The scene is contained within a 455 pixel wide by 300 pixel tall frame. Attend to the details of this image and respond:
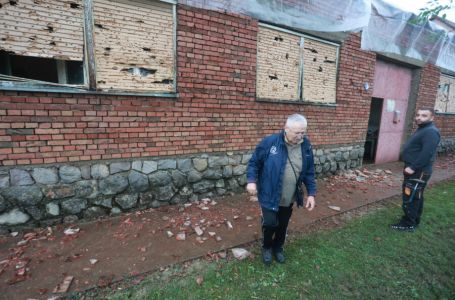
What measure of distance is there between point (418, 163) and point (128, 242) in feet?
13.1

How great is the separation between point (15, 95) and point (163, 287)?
2.88m

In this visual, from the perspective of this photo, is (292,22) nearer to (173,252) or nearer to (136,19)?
(136,19)

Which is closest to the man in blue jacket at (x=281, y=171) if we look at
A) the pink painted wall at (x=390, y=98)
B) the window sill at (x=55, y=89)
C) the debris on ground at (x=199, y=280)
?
the debris on ground at (x=199, y=280)

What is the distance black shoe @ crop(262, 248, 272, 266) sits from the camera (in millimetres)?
2778

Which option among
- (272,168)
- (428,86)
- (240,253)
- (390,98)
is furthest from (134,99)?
(428,86)

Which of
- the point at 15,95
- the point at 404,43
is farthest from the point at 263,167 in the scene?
the point at 404,43

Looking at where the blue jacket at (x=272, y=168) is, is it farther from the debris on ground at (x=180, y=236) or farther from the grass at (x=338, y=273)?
the debris on ground at (x=180, y=236)

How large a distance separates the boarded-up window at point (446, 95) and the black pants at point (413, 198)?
745cm

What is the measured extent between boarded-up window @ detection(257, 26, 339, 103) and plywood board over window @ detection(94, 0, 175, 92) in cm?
183

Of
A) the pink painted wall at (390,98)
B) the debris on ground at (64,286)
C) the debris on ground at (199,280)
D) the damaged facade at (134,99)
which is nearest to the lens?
the debris on ground at (64,286)

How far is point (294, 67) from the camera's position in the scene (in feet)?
17.4

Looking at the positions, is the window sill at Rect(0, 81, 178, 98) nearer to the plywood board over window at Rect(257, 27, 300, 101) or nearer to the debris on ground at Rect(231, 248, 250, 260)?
the plywood board over window at Rect(257, 27, 300, 101)

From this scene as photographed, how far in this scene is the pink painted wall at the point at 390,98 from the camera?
7.15 meters

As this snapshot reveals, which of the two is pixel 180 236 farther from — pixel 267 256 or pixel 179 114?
pixel 179 114
